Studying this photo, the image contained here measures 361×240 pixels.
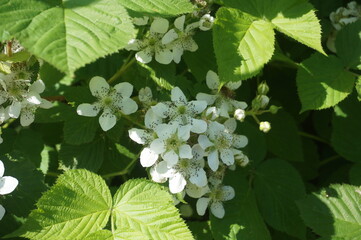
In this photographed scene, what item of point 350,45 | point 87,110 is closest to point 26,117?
point 87,110

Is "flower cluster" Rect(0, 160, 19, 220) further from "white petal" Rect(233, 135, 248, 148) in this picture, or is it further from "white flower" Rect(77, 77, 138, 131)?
"white petal" Rect(233, 135, 248, 148)

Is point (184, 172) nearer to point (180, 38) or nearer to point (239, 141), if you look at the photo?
point (239, 141)

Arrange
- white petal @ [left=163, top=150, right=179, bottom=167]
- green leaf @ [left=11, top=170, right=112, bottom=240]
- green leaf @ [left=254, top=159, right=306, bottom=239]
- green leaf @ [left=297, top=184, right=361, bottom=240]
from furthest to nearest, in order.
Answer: green leaf @ [left=254, top=159, right=306, bottom=239] < green leaf @ [left=297, top=184, right=361, bottom=240] < white petal @ [left=163, top=150, right=179, bottom=167] < green leaf @ [left=11, top=170, right=112, bottom=240]

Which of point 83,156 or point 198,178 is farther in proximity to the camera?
point 83,156

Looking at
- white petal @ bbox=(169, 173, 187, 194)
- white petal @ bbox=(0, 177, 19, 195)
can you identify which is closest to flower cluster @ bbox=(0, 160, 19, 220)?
white petal @ bbox=(0, 177, 19, 195)

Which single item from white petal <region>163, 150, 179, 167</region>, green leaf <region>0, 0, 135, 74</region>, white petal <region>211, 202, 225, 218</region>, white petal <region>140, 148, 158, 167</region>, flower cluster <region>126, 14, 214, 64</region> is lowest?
white petal <region>211, 202, 225, 218</region>

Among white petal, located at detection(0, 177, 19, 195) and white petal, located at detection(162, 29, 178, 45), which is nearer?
white petal, located at detection(0, 177, 19, 195)
